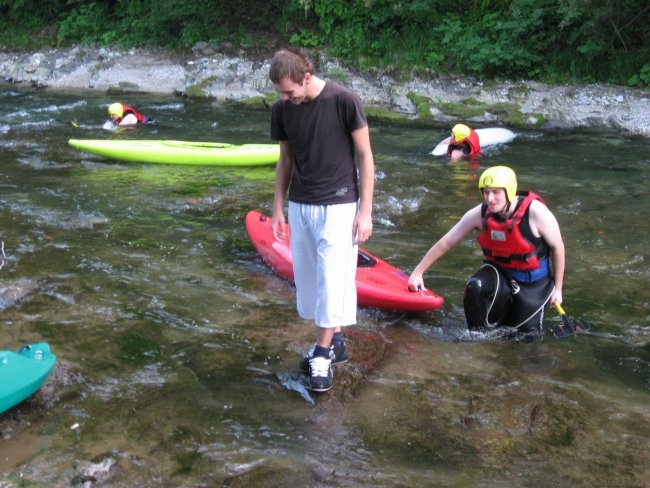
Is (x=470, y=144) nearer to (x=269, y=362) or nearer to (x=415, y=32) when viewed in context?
(x=415, y=32)

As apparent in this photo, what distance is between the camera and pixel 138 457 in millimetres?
2850

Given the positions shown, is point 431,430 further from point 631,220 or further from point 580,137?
point 580,137

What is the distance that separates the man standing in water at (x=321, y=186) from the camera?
10.0ft

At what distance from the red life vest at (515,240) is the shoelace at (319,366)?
1224 millimetres

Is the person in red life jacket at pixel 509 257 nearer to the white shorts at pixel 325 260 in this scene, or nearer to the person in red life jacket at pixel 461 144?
the white shorts at pixel 325 260

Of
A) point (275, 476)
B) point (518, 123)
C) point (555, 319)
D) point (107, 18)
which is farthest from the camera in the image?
point (107, 18)

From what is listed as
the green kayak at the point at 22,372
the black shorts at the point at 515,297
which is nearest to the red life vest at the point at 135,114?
the black shorts at the point at 515,297

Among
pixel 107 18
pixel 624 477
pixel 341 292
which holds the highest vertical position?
pixel 107 18

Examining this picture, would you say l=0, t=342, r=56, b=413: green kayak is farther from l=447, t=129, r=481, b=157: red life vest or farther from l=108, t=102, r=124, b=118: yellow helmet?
l=108, t=102, r=124, b=118: yellow helmet

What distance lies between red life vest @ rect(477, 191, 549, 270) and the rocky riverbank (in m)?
7.14

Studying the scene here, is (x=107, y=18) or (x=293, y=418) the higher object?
(x=107, y=18)

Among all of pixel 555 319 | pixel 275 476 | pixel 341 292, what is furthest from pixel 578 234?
pixel 275 476

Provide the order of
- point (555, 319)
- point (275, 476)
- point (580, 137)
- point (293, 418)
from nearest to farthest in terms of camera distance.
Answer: point (275, 476) → point (293, 418) → point (555, 319) → point (580, 137)

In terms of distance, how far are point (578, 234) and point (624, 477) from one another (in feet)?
12.1
